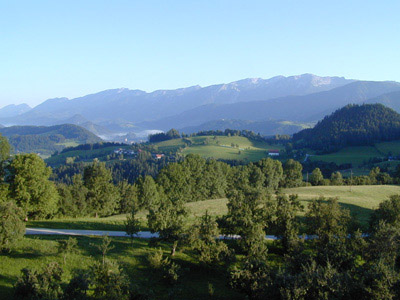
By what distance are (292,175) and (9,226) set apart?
120 m

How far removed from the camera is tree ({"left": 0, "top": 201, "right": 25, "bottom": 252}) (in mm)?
33531

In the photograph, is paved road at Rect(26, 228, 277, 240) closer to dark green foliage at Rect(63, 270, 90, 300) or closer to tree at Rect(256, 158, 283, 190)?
dark green foliage at Rect(63, 270, 90, 300)

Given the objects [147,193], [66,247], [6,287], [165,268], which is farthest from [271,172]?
[6,287]

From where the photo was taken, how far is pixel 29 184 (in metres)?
54.3

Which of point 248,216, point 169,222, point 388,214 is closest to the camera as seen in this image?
point 169,222

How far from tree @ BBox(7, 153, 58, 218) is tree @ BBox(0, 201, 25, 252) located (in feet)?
64.8

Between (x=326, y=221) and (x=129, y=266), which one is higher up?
(x=326, y=221)

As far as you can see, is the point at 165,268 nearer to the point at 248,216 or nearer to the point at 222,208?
the point at 248,216

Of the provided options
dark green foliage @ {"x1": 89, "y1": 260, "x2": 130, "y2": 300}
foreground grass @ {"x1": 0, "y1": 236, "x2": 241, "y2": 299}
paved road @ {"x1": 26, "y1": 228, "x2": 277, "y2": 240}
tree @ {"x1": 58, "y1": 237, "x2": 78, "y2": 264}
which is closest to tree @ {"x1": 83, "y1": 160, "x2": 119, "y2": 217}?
paved road @ {"x1": 26, "y1": 228, "x2": 277, "y2": 240}

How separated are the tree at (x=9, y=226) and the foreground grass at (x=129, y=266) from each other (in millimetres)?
2239

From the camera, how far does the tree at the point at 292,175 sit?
133m

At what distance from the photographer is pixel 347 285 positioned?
2803 centimetres

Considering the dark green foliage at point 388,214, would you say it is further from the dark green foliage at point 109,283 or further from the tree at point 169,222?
the dark green foliage at point 109,283

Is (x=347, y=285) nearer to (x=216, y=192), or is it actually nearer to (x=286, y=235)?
(x=286, y=235)
